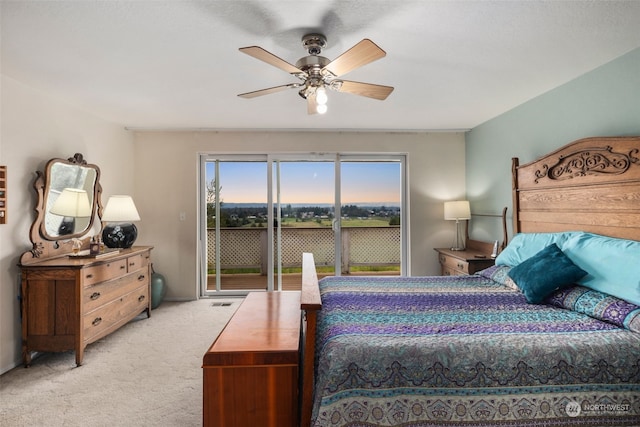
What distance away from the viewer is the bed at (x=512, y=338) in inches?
54.6

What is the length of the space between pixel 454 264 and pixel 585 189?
169 centimetres

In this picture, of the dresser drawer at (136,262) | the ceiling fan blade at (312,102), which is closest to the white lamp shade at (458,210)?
the ceiling fan blade at (312,102)

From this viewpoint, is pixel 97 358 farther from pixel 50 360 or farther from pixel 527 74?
pixel 527 74

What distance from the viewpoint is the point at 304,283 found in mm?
2053

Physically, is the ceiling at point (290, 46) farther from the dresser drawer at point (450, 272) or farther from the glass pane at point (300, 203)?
the dresser drawer at point (450, 272)

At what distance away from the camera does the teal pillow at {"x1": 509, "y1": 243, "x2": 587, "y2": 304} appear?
2.09 metres

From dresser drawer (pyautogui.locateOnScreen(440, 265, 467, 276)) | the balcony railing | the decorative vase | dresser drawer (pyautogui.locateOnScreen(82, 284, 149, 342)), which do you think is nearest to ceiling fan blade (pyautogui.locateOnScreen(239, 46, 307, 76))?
dresser drawer (pyautogui.locateOnScreen(82, 284, 149, 342))

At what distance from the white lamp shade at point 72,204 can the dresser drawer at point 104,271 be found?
66 centimetres

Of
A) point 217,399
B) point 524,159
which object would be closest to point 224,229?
point 217,399

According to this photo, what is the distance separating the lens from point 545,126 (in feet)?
10.2

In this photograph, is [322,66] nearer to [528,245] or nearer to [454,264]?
[528,245]

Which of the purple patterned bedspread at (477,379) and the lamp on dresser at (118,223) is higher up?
the lamp on dresser at (118,223)

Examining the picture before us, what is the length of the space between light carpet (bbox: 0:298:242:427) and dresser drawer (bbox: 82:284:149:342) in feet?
0.61

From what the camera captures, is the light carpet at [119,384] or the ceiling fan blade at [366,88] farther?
the ceiling fan blade at [366,88]
